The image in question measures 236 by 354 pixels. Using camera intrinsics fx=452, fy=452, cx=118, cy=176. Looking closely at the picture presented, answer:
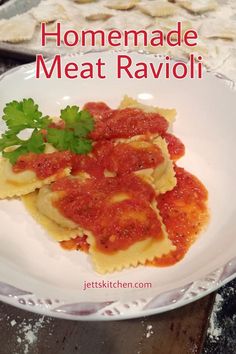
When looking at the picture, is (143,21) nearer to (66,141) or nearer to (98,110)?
(98,110)

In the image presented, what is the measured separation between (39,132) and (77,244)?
726 mm

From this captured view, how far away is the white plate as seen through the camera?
5.74 ft

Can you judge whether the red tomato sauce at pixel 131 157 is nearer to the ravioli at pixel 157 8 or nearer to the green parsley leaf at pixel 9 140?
the green parsley leaf at pixel 9 140

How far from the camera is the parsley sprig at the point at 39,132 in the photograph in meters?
2.48

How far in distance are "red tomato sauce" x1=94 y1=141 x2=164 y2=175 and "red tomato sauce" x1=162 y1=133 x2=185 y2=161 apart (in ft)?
0.68

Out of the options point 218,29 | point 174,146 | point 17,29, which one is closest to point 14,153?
point 174,146

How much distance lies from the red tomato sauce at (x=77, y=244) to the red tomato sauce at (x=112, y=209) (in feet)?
0.29

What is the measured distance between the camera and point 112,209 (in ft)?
6.93

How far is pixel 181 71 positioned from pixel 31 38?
1574 mm

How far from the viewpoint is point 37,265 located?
2.08 m

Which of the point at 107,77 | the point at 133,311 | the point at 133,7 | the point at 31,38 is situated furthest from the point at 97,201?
the point at 133,7

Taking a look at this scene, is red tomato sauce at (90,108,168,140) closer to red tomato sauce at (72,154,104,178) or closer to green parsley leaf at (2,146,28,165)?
red tomato sauce at (72,154,104,178)

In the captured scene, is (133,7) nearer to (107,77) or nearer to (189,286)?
(107,77)

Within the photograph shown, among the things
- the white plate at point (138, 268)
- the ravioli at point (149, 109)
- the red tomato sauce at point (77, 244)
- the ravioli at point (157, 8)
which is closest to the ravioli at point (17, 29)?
the white plate at point (138, 268)
